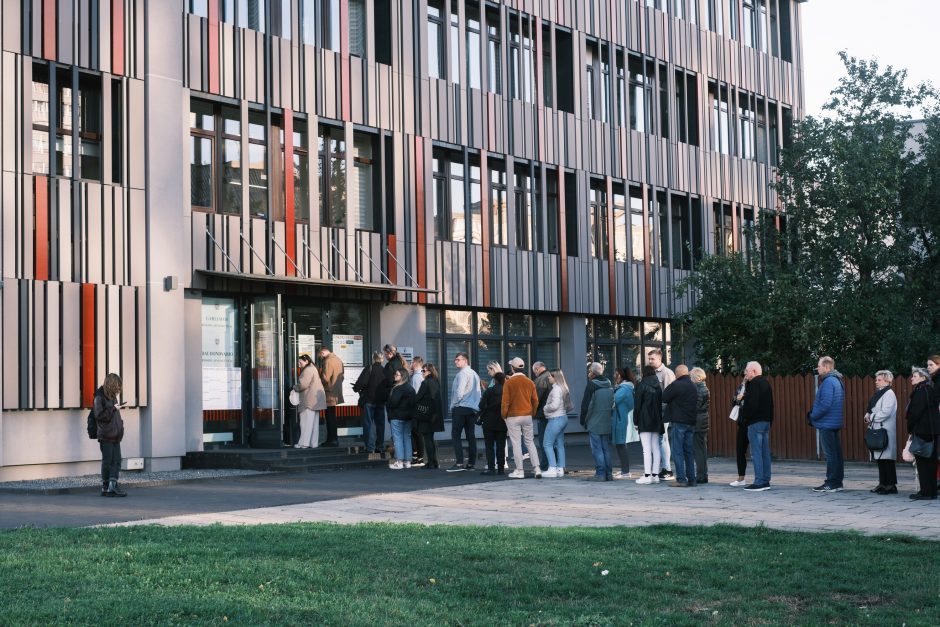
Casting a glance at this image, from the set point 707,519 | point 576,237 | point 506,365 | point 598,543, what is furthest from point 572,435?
point 598,543

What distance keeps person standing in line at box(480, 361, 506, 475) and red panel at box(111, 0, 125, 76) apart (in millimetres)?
8159

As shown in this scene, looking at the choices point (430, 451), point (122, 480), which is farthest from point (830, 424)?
point (122, 480)

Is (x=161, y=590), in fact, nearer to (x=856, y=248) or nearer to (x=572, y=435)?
(x=856, y=248)

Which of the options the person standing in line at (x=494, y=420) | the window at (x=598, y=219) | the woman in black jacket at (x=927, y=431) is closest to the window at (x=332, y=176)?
the person standing in line at (x=494, y=420)

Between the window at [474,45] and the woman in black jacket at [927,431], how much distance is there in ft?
50.9

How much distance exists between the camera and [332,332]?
24.8 m

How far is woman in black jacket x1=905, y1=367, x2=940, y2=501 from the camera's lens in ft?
49.3

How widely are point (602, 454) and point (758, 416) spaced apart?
2829 millimetres

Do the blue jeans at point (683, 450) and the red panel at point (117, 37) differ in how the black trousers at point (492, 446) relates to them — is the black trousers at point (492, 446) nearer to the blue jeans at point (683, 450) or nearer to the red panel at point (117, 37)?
the blue jeans at point (683, 450)

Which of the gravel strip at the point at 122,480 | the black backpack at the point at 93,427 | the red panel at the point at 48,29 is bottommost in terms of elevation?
the gravel strip at the point at 122,480

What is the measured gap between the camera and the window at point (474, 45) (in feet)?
92.6

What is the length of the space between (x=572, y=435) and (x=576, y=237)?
5.07 meters

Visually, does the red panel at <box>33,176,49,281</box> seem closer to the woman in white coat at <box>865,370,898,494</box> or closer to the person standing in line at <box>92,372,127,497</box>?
the person standing in line at <box>92,372,127,497</box>

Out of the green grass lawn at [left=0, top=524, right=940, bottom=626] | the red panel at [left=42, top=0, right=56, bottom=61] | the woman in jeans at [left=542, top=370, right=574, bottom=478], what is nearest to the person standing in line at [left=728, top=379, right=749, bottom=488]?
the woman in jeans at [left=542, top=370, right=574, bottom=478]
